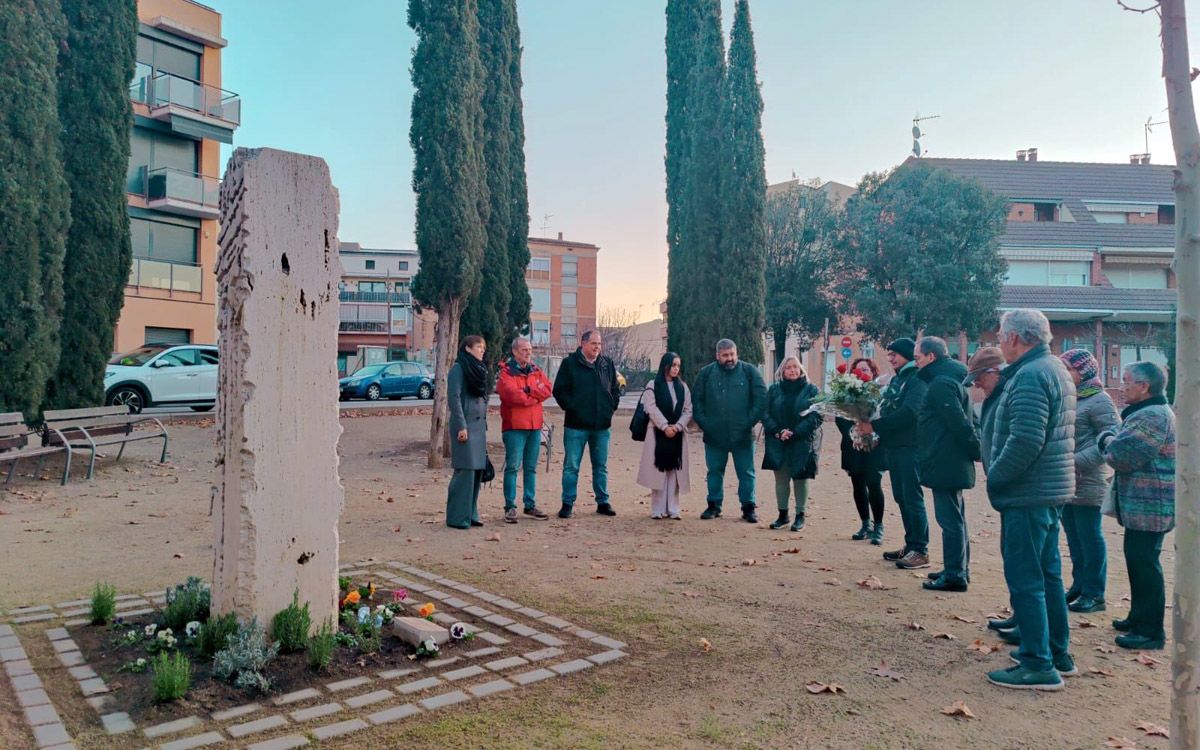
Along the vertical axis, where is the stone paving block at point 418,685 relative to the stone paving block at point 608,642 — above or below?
above

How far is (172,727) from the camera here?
3406 millimetres

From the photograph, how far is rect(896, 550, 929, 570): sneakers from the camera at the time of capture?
263 inches

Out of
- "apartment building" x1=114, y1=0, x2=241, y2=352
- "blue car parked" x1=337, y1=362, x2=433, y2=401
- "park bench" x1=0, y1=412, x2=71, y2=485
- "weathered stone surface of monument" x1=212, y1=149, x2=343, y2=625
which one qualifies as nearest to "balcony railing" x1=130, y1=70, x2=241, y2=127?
"apartment building" x1=114, y1=0, x2=241, y2=352

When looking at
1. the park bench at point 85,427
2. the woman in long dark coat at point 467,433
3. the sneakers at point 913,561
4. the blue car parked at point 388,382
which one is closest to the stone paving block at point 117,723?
the woman in long dark coat at point 467,433

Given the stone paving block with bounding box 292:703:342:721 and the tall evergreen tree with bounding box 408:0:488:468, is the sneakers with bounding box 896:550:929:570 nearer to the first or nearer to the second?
the stone paving block with bounding box 292:703:342:721

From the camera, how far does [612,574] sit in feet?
20.6

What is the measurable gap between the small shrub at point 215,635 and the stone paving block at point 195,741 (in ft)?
2.68

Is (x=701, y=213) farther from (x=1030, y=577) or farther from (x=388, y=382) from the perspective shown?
(x=1030, y=577)

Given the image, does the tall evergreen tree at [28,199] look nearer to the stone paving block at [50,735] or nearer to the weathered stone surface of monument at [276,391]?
the weathered stone surface of monument at [276,391]

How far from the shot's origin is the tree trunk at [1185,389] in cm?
256

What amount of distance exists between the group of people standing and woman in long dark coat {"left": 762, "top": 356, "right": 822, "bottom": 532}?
2 cm

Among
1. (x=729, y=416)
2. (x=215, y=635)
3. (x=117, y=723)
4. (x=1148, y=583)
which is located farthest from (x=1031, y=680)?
(x=729, y=416)

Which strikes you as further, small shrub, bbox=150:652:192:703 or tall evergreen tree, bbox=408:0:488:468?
tall evergreen tree, bbox=408:0:488:468

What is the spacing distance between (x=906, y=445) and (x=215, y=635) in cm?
520
